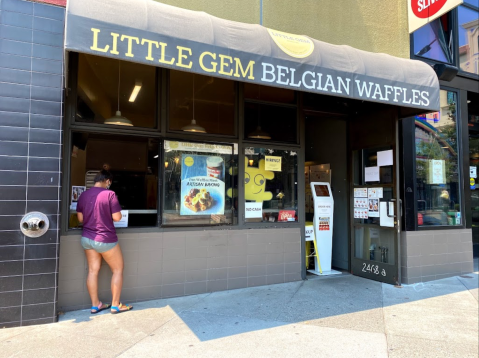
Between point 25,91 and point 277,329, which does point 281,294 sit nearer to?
point 277,329

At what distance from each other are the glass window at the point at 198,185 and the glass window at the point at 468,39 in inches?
206

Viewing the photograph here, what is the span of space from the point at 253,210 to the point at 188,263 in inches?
51.7

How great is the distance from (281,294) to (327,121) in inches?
148

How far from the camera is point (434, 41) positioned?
6441mm

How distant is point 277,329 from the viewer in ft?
12.3

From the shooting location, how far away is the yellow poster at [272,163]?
5562mm

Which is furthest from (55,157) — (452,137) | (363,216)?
(452,137)

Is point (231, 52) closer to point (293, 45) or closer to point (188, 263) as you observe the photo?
point (293, 45)

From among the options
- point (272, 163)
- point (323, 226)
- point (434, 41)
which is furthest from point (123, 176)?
point (434, 41)

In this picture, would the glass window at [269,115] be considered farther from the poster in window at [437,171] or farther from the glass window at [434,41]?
the glass window at [434,41]

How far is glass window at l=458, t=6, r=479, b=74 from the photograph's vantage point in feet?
22.2

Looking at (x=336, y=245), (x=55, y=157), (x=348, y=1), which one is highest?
(x=348, y=1)

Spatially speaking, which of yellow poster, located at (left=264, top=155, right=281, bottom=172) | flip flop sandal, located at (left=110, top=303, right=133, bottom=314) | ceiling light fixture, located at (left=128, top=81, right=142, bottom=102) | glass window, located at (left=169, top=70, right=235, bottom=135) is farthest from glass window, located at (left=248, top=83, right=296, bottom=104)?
flip flop sandal, located at (left=110, top=303, right=133, bottom=314)

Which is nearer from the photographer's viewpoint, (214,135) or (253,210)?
(214,135)
